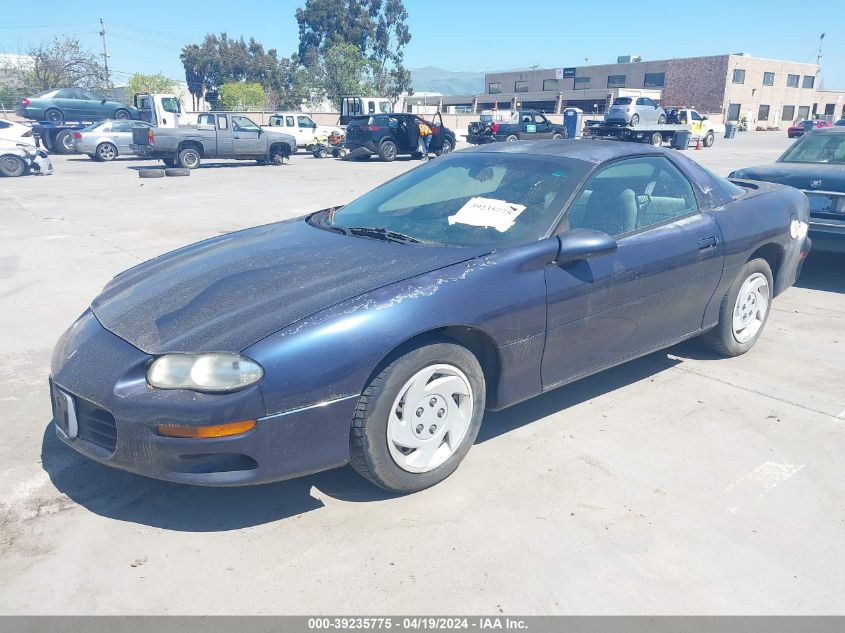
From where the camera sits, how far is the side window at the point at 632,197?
370 centimetres

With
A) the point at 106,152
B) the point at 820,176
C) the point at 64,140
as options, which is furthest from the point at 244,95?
the point at 820,176

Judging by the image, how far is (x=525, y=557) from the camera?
2648 millimetres

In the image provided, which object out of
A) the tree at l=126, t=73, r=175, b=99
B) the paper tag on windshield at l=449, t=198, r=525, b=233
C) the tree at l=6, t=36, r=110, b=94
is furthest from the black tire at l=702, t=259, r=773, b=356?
the tree at l=126, t=73, r=175, b=99

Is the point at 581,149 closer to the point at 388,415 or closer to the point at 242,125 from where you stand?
the point at 388,415

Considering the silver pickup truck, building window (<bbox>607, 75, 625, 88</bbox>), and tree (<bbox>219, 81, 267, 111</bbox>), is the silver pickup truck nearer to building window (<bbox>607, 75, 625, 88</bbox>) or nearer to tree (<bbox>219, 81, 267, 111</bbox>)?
tree (<bbox>219, 81, 267, 111</bbox>)

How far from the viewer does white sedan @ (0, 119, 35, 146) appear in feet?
58.7

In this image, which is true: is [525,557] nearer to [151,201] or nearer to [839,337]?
[839,337]

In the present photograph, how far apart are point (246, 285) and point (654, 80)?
257ft

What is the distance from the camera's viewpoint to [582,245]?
3.34m

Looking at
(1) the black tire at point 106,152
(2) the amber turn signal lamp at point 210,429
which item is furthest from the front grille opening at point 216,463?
(1) the black tire at point 106,152

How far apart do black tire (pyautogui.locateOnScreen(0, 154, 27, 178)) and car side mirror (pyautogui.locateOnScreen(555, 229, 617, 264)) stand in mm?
18340

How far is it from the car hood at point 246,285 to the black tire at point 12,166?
655 inches

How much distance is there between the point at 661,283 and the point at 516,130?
27465 mm
